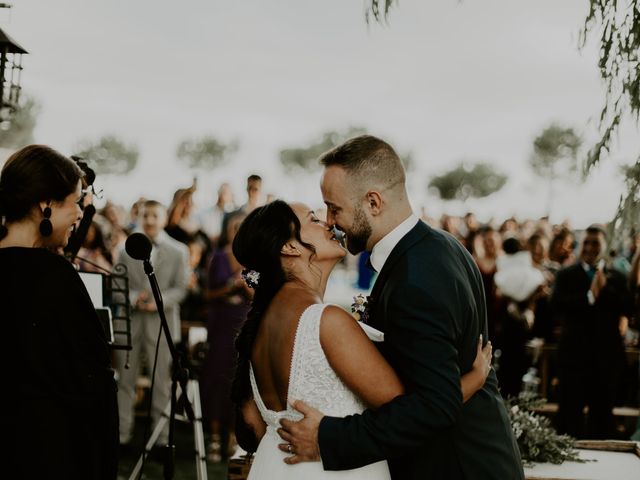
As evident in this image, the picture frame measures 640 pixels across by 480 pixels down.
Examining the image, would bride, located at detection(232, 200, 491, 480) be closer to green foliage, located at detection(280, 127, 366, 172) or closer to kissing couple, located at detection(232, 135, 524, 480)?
kissing couple, located at detection(232, 135, 524, 480)

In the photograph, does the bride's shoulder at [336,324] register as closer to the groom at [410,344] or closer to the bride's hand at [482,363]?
the groom at [410,344]

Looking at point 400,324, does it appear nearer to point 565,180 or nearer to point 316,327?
point 316,327

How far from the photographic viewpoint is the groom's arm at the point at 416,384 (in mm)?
2150

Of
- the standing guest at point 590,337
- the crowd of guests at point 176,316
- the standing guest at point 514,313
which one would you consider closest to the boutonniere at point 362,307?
the crowd of guests at point 176,316

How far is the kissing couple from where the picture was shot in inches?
86.0

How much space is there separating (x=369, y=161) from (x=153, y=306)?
4.55 metres

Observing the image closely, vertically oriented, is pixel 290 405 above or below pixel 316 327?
below

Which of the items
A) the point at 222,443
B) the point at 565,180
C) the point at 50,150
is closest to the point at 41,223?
the point at 50,150

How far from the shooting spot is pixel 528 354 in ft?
26.6

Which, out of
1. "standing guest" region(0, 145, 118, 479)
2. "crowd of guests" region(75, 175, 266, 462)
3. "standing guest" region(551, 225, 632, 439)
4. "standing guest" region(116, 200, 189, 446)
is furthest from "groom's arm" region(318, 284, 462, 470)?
"standing guest" region(551, 225, 632, 439)

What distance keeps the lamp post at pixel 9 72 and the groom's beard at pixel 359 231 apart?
2.08 m

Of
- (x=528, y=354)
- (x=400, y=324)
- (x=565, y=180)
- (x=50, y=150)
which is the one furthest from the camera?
(x=565, y=180)

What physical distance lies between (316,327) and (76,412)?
1010 millimetres

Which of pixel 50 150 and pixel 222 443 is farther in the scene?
pixel 222 443
